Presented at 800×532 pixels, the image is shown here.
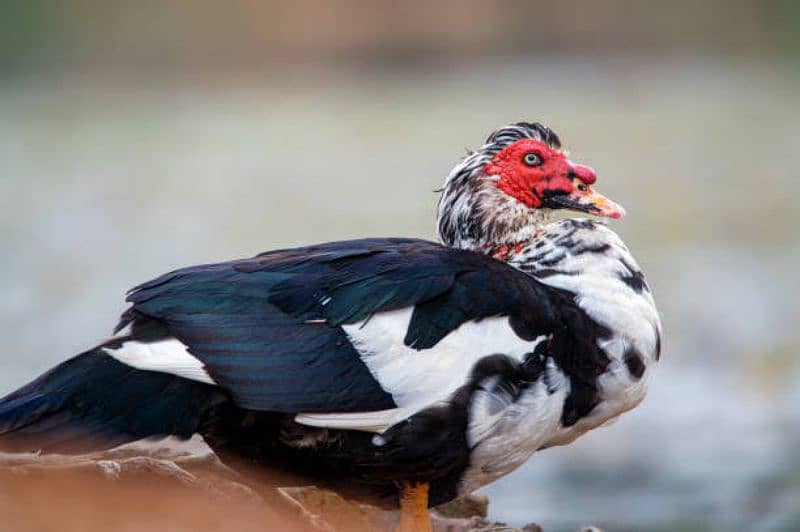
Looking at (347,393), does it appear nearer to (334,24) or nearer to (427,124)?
(427,124)

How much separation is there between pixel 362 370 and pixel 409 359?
12 cm

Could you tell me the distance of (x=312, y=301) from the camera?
4633 millimetres

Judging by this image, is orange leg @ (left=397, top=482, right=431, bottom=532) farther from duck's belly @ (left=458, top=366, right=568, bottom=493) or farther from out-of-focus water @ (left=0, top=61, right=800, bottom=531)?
out-of-focus water @ (left=0, top=61, right=800, bottom=531)

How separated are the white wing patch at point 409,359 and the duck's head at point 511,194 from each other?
0.65 meters

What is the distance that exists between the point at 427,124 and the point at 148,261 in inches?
172

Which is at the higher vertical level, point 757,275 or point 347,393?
point 757,275

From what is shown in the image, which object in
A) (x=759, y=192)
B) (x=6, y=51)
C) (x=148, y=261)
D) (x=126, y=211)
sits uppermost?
(x=6, y=51)

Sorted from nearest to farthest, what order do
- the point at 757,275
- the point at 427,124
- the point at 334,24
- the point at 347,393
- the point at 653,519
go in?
the point at 347,393 → the point at 653,519 → the point at 757,275 → the point at 427,124 → the point at 334,24

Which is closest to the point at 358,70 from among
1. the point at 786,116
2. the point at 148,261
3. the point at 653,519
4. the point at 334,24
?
the point at 334,24

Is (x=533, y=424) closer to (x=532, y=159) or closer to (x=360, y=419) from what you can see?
(x=360, y=419)

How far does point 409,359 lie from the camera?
4594 mm

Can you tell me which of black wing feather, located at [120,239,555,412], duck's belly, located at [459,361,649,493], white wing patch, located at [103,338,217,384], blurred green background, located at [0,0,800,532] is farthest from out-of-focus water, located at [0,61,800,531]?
white wing patch, located at [103,338,217,384]

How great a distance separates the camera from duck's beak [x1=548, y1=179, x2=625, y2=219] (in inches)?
207

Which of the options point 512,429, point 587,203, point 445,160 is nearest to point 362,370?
point 512,429
